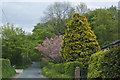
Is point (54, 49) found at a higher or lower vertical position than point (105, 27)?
lower

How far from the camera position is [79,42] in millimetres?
13273

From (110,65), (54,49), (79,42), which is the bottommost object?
(54,49)

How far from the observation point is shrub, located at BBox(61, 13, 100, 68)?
13.1 metres

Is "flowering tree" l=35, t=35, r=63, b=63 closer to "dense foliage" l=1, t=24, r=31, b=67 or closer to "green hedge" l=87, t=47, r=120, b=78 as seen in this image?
"dense foliage" l=1, t=24, r=31, b=67

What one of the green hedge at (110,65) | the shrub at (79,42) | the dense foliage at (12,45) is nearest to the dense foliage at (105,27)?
the dense foliage at (12,45)

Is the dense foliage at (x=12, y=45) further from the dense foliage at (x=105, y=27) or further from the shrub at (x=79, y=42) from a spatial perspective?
the shrub at (x=79, y=42)

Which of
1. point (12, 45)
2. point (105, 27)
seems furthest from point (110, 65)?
point (12, 45)

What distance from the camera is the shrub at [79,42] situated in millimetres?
13055

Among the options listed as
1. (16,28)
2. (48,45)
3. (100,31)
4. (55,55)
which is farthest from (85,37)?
(16,28)

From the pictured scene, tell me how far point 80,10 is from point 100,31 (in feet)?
19.8

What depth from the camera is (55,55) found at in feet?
78.5

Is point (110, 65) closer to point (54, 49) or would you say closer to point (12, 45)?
point (54, 49)

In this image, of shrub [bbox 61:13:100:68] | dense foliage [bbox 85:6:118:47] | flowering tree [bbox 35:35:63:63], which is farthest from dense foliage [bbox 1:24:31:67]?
shrub [bbox 61:13:100:68]

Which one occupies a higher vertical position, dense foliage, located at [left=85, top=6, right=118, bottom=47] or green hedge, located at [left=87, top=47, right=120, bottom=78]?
dense foliage, located at [left=85, top=6, right=118, bottom=47]
